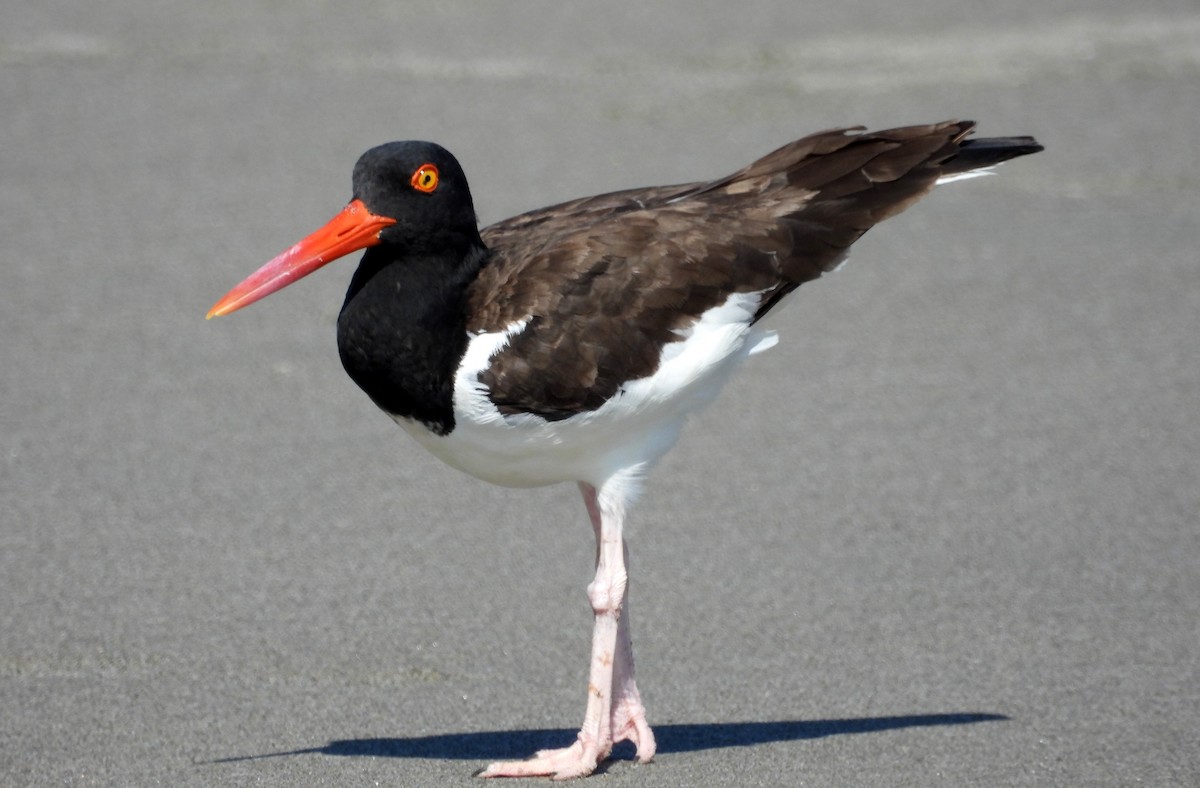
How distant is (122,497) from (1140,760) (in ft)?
12.8

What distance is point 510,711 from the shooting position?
4.87 m

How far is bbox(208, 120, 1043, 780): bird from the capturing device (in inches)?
169

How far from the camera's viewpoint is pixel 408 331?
4.26m

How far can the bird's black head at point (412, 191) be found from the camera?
427 centimetres

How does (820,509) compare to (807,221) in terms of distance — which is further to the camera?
(820,509)

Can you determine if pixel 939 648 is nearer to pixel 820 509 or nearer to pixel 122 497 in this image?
pixel 820 509

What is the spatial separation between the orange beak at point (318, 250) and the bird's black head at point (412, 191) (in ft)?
0.09

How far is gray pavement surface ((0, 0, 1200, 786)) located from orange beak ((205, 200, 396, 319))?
1.35 m

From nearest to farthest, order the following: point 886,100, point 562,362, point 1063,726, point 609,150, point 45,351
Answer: point 562,362, point 1063,726, point 45,351, point 609,150, point 886,100

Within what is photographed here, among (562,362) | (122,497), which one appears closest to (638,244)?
(562,362)

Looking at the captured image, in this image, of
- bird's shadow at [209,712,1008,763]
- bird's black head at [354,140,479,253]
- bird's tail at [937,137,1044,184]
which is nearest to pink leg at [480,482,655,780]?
bird's shadow at [209,712,1008,763]

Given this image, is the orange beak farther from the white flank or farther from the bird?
the white flank

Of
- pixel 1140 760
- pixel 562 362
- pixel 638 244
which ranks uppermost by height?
pixel 638 244

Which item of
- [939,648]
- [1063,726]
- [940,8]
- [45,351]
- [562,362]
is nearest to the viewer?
[562,362]
